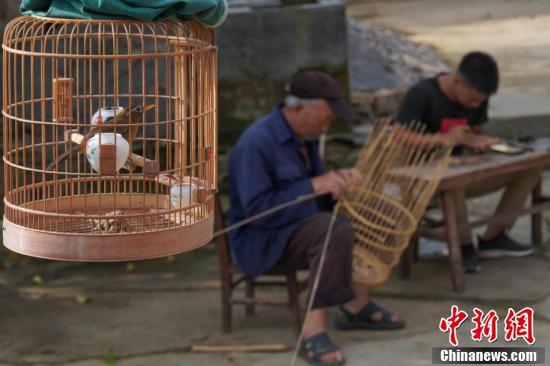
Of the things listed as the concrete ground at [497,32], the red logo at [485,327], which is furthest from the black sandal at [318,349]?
the concrete ground at [497,32]

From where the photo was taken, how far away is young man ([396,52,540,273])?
585 centimetres

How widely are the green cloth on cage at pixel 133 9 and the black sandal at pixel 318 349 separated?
2571 mm

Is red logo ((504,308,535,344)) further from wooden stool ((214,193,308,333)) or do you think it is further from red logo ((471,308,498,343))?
wooden stool ((214,193,308,333))

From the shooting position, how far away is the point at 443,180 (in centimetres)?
554

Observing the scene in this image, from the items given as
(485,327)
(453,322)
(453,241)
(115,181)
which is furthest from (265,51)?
(115,181)

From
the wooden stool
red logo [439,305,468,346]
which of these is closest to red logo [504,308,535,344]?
red logo [439,305,468,346]

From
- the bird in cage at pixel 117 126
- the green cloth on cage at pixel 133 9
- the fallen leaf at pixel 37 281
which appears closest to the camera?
the green cloth on cage at pixel 133 9

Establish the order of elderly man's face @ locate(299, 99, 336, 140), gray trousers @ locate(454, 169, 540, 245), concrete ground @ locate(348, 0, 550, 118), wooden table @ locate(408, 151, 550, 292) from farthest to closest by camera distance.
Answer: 1. concrete ground @ locate(348, 0, 550, 118)
2. gray trousers @ locate(454, 169, 540, 245)
3. wooden table @ locate(408, 151, 550, 292)
4. elderly man's face @ locate(299, 99, 336, 140)

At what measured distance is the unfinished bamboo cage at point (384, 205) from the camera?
→ 5.34 meters

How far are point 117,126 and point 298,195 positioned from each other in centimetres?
226

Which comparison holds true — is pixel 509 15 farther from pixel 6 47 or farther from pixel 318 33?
pixel 6 47

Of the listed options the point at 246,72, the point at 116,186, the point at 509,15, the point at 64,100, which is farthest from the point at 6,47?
the point at 509,15

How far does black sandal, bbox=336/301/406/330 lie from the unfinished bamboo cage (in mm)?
174

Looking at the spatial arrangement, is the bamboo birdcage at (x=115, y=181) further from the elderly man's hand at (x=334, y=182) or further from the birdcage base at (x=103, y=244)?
the elderly man's hand at (x=334, y=182)
